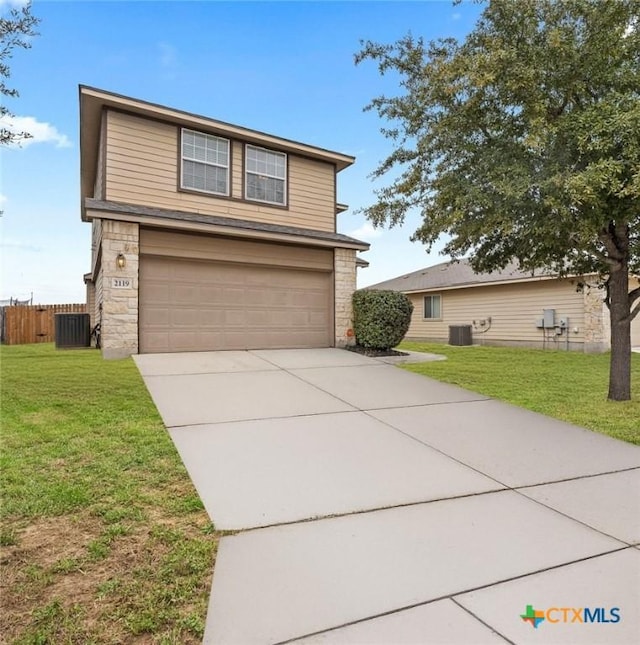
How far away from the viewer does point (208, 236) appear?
10.4 metres

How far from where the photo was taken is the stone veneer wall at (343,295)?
39.1ft

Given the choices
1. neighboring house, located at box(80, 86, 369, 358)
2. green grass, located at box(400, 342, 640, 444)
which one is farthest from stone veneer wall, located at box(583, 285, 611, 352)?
neighboring house, located at box(80, 86, 369, 358)

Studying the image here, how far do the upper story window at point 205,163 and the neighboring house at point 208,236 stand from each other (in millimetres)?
25

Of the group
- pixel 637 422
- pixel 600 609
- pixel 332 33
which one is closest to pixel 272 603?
pixel 600 609

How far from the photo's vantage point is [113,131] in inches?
396

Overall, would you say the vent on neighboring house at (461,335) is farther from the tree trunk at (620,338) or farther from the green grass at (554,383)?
the tree trunk at (620,338)

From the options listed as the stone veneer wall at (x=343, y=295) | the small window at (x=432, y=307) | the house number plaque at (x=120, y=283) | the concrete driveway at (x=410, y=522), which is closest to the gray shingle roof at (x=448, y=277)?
the small window at (x=432, y=307)

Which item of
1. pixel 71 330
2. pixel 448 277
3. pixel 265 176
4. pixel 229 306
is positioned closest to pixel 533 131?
pixel 229 306

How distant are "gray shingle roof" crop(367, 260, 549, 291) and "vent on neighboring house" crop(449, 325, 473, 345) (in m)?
1.82

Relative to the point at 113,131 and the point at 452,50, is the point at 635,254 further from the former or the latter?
the point at 113,131

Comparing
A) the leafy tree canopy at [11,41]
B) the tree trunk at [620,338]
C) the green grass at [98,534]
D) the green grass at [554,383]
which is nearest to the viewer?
the green grass at [98,534]

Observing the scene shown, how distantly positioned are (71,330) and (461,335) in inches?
542

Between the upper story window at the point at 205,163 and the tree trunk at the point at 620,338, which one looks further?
the upper story window at the point at 205,163

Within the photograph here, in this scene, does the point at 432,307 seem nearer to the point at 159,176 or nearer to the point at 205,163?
the point at 205,163
